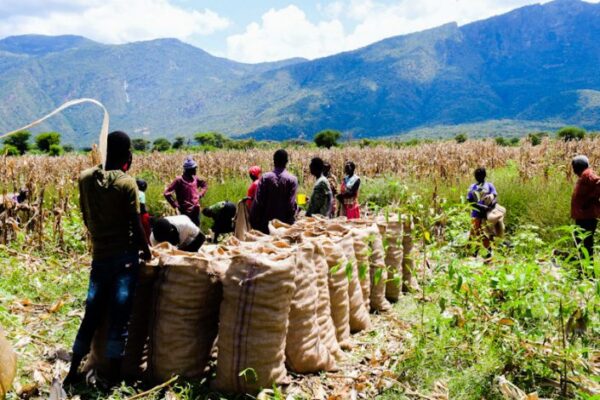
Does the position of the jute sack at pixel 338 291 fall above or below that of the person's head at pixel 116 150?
below

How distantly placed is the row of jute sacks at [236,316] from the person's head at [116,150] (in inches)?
28.9

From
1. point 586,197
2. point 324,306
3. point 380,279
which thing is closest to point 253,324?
point 324,306

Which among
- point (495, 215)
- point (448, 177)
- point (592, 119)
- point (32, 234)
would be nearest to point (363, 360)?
point (495, 215)

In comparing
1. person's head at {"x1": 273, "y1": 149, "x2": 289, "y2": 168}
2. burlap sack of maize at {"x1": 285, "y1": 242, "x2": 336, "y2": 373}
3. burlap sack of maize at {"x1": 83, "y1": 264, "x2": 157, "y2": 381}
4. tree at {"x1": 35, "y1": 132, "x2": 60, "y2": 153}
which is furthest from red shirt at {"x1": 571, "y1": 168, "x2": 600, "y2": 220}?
tree at {"x1": 35, "y1": 132, "x2": 60, "y2": 153}

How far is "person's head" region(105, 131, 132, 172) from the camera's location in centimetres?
348

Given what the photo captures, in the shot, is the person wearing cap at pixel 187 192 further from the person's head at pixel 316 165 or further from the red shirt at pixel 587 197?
the red shirt at pixel 587 197

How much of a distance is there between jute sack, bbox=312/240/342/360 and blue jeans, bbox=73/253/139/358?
1362 millimetres

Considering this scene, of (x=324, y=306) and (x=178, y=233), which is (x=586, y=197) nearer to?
(x=324, y=306)

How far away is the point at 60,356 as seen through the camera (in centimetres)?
395

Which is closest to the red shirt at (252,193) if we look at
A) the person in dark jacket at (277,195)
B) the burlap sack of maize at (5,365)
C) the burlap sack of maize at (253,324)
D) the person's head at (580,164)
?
the person in dark jacket at (277,195)

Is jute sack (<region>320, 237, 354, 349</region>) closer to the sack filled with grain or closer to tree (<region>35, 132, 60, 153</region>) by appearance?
the sack filled with grain

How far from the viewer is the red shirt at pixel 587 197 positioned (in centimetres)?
687

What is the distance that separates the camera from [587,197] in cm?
694

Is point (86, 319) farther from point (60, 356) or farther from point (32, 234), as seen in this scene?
point (32, 234)
